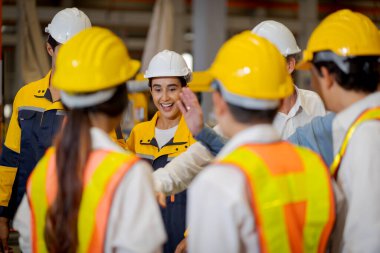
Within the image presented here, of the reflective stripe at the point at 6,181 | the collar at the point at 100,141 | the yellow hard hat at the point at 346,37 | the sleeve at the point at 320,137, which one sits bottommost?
the reflective stripe at the point at 6,181

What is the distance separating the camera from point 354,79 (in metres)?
2.15

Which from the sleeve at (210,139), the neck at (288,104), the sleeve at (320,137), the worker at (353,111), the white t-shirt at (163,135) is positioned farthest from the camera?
the white t-shirt at (163,135)

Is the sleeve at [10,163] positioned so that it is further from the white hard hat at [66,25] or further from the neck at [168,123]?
the neck at [168,123]

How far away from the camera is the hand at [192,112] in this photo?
2543 millimetres

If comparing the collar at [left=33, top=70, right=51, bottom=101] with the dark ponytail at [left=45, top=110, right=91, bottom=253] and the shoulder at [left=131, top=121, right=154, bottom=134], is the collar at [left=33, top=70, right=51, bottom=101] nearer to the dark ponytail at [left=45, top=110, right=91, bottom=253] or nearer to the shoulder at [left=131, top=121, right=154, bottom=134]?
the shoulder at [left=131, top=121, right=154, bottom=134]

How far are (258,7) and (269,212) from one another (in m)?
12.3

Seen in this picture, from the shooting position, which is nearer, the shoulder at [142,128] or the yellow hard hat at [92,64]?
the yellow hard hat at [92,64]

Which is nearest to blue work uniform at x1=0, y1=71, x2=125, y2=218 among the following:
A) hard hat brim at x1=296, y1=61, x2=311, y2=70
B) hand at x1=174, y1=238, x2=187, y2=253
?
hand at x1=174, y1=238, x2=187, y2=253

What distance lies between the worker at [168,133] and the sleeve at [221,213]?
1.67 meters

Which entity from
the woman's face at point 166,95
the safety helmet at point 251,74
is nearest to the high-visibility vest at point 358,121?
the safety helmet at point 251,74

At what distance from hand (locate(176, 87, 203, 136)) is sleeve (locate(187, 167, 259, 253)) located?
0.82 meters

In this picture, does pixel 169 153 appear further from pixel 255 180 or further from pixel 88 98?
pixel 255 180

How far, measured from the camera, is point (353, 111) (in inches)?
83.6

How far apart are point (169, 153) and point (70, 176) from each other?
1.67m
